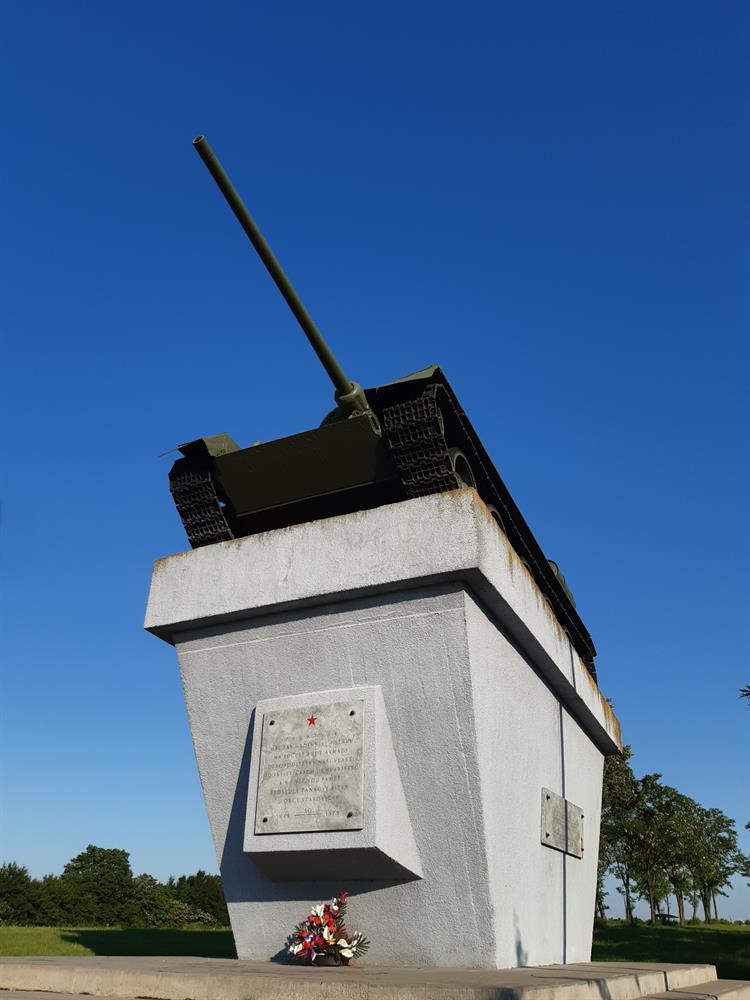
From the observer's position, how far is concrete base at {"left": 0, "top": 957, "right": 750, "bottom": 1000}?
4629 millimetres

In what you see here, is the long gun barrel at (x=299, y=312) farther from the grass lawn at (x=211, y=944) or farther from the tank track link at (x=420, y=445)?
the grass lawn at (x=211, y=944)

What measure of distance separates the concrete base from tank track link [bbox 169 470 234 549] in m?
3.59

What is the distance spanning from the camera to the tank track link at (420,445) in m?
7.13

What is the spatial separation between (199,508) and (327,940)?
154 inches

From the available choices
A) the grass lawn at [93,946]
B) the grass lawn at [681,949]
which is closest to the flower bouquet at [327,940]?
the grass lawn at [93,946]

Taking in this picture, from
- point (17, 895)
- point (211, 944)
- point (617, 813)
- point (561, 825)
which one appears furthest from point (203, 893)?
point (561, 825)

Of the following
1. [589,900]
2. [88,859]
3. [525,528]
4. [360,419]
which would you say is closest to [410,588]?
[360,419]

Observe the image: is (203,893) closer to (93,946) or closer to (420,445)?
(93,946)

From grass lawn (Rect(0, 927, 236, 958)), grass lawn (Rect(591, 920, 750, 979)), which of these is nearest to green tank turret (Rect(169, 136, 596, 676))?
grass lawn (Rect(0, 927, 236, 958))

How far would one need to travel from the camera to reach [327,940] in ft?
20.9

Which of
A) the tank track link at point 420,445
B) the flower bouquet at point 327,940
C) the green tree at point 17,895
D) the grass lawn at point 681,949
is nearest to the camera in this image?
the flower bouquet at point 327,940

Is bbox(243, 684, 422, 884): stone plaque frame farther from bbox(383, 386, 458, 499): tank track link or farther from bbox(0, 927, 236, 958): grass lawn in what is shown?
bbox(0, 927, 236, 958): grass lawn

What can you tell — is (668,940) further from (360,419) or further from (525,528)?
(360,419)

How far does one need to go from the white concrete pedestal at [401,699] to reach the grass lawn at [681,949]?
875 cm
